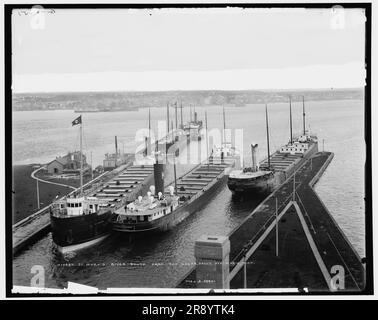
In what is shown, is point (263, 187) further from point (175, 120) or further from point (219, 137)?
point (175, 120)

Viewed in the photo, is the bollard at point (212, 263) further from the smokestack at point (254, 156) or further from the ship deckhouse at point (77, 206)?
the ship deckhouse at point (77, 206)

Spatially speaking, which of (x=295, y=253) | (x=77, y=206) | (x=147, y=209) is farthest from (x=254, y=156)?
(x=77, y=206)

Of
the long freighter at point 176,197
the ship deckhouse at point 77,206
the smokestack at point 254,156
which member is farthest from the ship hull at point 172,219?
the smokestack at point 254,156

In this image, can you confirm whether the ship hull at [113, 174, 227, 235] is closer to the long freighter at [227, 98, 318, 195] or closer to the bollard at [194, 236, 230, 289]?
the long freighter at [227, 98, 318, 195]

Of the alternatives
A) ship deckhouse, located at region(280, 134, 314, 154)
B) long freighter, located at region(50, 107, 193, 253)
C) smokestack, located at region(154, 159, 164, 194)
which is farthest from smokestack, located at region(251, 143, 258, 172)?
smokestack, located at region(154, 159, 164, 194)

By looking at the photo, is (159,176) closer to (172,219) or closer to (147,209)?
(147,209)
